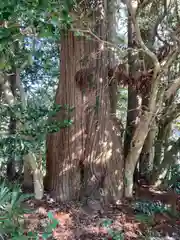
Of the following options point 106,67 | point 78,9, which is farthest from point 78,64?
point 78,9

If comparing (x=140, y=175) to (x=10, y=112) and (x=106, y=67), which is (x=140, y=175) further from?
(x=10, y=112)

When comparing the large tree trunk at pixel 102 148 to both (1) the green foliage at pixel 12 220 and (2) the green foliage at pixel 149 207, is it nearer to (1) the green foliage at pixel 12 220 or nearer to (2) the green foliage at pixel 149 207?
(2) the green foliage at pixel 149 207

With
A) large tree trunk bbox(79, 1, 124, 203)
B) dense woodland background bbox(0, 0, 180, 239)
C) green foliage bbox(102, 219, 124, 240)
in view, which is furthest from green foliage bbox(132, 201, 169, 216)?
green foliage bbox(102, 219, 124, 240)

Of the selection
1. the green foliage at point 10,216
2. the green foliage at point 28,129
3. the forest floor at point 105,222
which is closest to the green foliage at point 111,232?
the forest floor at point 105,222

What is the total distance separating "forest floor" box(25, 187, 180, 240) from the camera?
360 cm

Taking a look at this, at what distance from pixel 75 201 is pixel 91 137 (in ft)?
3.72

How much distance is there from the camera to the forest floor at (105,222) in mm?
3600

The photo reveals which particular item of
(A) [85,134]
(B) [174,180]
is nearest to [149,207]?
(B) [174,180]

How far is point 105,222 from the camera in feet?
12.7

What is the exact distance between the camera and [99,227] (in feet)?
12.4

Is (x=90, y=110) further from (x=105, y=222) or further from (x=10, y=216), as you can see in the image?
(x=10, y=216)

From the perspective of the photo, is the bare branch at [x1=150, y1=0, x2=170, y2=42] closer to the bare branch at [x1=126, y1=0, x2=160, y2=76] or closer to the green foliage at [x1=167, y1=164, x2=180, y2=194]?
the bare branch at [x1=126, y1=0, x2=160, y2=76]

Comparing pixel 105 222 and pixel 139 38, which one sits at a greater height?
pixel 139 38

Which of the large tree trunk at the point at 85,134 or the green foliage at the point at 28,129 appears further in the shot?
the large tree trunk at the point at 85,134
